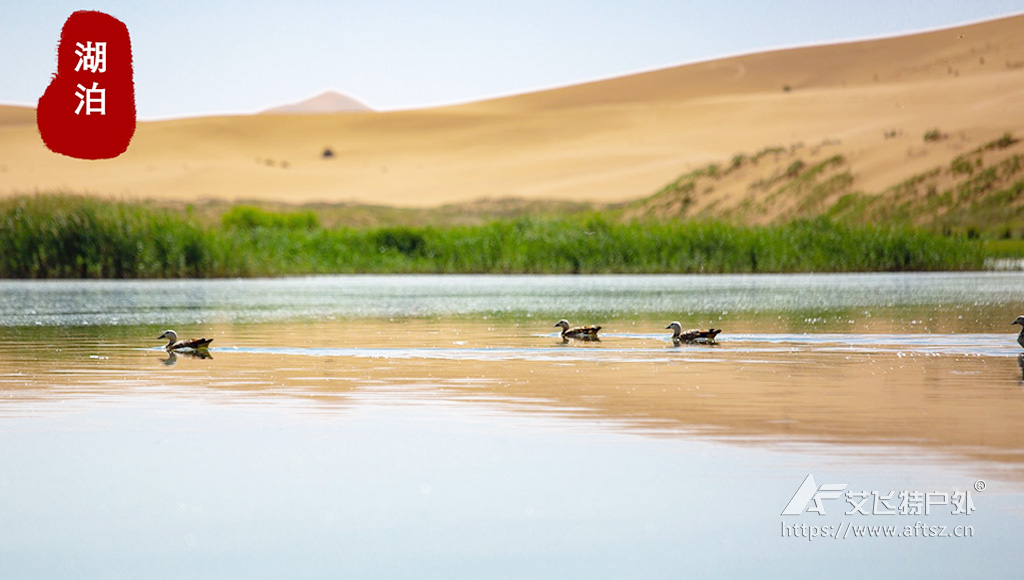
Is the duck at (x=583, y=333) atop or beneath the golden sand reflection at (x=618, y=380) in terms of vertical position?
atop

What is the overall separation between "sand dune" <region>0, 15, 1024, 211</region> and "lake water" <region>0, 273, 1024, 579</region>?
9218 centimetres

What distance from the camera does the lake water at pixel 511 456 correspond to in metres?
8.54

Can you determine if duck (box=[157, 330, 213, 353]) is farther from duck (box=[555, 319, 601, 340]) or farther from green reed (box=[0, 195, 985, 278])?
green reed (box=[0, 195, 985, 278])

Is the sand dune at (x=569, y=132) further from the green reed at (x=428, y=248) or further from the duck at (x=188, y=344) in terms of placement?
the duck at (x=188, y=344)

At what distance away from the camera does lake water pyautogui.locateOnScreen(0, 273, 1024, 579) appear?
854 centimetres

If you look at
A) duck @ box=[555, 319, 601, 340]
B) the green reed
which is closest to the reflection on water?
the green reed

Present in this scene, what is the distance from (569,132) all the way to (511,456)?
15967cm

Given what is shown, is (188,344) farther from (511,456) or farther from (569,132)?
(569,132)

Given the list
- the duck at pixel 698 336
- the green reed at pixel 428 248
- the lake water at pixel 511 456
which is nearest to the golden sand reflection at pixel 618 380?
the lake water at pixel 511 456

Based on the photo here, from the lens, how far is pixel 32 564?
840 centimetres

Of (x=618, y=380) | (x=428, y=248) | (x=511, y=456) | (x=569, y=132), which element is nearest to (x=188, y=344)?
(x=618, y=380)

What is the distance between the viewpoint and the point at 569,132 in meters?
170

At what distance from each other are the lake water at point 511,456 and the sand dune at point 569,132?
9218 centimetres

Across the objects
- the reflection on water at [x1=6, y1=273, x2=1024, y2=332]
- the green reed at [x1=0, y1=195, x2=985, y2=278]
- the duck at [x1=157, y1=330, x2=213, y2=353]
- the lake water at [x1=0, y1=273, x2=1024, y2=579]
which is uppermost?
the green reed at [x1=0, y1=195, x2=985, y2=278]
